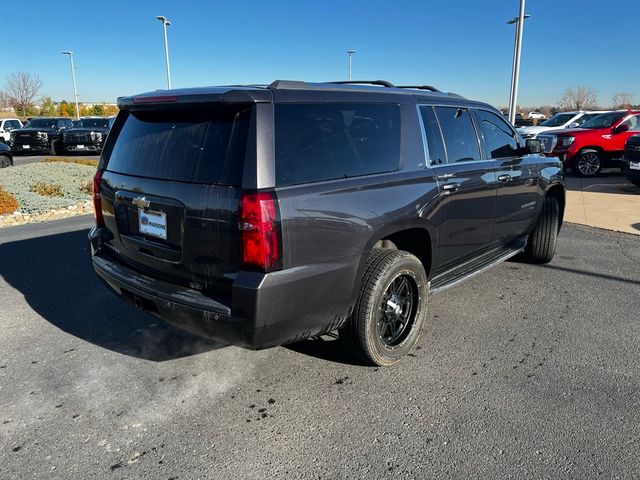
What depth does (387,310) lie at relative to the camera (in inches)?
134

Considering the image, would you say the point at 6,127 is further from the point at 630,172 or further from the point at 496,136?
the point at 496,136

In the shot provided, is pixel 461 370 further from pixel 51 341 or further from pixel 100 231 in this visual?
pixel 51 341

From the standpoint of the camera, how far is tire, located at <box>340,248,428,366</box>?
310cm

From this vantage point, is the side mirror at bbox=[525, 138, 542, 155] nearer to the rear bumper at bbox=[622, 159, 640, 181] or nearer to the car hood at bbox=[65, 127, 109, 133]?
the rear bumper at bbox=[622, 159, 640, 181]

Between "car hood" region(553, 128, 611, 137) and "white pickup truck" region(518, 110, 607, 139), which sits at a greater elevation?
"white pickup truck" region(518, 110, 607, 139)

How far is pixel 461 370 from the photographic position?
335 centimetres

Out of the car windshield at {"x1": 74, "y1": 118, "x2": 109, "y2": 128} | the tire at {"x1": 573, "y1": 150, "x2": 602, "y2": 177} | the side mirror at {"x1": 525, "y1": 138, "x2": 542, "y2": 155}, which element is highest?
the car windshield at {"x1": 74, "y1": 118, "x2": 109, "y2": 128}

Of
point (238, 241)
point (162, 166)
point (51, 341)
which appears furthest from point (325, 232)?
point (51, 341)

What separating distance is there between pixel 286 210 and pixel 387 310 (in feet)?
4.04

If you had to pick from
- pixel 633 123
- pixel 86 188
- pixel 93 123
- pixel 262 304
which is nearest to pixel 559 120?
pixel 633 123

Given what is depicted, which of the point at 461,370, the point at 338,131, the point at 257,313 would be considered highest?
the point at 338,131

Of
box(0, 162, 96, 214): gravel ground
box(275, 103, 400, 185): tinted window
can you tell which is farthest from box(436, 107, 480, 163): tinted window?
box(0, 162, 96, 214): gravel ground

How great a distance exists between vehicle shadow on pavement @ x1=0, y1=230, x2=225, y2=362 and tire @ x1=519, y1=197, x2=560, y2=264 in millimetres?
3746

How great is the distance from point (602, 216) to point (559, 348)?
6.01m
